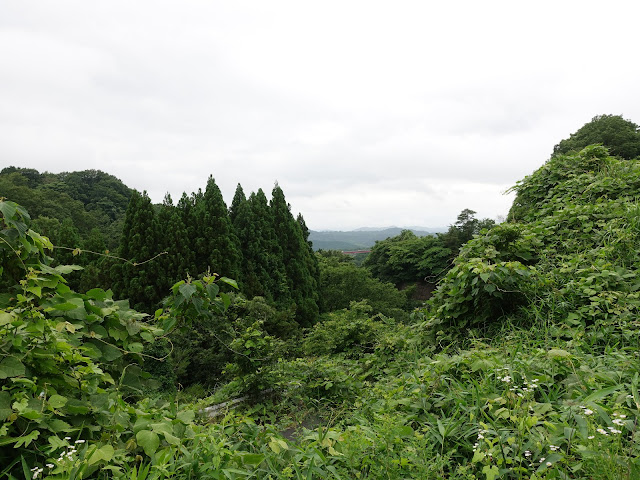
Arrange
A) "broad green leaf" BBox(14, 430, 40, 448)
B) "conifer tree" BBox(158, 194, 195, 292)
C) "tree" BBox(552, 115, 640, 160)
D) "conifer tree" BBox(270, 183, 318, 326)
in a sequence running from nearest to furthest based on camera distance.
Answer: "broad green leaf" BBox(14, 430, 40, 448)
"conifer tree" BBox(158, 194, 195, 292)
"conifer tree" BBox(270, 183, 318, 326)
"tree" BBox(552, 115, 640, 160)

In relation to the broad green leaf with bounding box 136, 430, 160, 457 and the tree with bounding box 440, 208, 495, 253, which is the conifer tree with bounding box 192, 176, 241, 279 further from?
the tree with bounding box 440, 208, 495, 253

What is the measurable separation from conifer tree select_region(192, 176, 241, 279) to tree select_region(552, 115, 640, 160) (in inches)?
695

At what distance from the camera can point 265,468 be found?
1.69 meters

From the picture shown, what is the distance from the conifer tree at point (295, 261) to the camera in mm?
16734

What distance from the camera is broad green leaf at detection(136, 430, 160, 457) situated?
4.78ft

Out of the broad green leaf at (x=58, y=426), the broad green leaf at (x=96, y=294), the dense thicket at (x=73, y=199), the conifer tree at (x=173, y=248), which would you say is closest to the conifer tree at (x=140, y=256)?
the conifer tree at (x=173, y=248)

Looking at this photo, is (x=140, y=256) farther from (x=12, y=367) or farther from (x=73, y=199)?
(x=73, y=199)

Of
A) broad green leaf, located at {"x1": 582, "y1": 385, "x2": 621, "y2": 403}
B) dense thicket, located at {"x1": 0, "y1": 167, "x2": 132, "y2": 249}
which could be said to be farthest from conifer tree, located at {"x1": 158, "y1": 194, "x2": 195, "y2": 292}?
broad green leaf, located at {"x1": 582, "y1": 385, "x2": 621, "y2": 403}

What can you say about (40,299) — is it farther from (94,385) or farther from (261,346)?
(261,346)

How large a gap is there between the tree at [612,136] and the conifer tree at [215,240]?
17648 millimetres

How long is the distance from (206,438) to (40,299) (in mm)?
1035

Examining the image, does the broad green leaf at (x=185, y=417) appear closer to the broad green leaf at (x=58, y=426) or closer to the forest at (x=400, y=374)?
the forest at (x=400, y=374)

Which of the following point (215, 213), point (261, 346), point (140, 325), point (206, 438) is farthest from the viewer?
point (215, 213)

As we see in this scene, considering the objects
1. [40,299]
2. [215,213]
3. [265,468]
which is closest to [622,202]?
[265,468]
